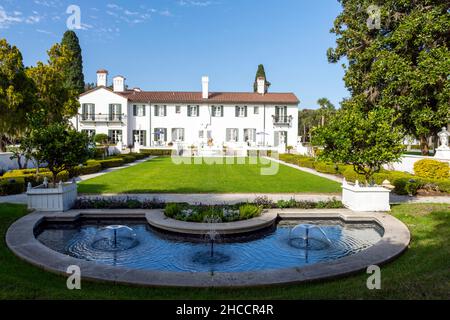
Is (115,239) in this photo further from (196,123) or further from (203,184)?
(196,123)

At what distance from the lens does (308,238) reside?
8.77m

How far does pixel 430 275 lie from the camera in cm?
526

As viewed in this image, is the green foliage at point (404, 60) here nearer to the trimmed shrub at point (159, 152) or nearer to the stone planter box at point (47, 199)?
the stone planter box at point (47, 199)

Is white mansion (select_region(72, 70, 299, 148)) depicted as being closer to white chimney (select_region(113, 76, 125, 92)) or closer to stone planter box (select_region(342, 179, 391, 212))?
white chimney (select_region(113, 76, 125, 92))

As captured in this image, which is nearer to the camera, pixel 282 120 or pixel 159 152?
pixel 159 152

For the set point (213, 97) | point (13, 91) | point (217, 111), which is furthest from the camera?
point (213, 97)

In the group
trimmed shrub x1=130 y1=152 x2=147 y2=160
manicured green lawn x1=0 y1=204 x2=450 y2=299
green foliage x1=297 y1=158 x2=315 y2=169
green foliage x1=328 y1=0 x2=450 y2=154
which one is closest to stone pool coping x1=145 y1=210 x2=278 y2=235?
manicured green lawn x1=0 y1=204 x2=450 y2=299

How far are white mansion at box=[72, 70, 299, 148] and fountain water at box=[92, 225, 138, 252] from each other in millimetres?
33073

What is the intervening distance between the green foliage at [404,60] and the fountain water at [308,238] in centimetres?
1352

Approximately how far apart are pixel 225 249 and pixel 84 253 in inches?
118

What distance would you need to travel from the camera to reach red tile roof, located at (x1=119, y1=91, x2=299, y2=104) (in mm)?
43094

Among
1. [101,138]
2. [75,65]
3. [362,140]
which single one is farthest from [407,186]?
[75,65]

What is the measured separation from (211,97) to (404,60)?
87.5ft
